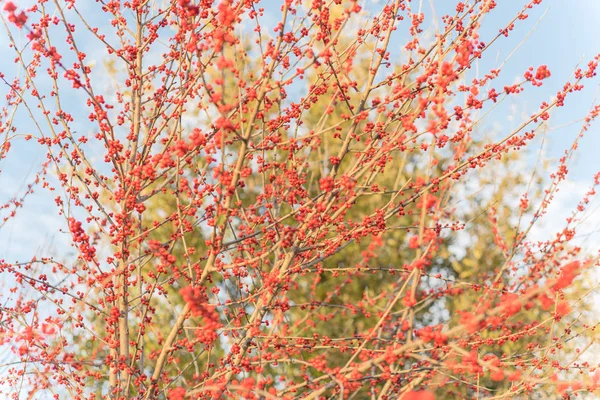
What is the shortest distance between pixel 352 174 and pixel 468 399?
945cm

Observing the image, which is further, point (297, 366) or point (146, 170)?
point (297, 366)

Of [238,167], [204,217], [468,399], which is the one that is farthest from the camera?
[468,399]

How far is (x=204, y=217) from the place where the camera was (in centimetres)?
478

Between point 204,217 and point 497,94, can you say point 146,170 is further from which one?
point 497,94

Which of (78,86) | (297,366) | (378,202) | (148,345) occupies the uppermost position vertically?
(378,202)

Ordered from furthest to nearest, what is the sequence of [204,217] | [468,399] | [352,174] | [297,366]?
[468,399] → [297,366] → [204,217] → [352,174]

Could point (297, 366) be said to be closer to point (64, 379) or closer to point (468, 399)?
point (468, 399)

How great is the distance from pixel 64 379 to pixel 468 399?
897 centimetres

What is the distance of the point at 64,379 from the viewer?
529 centimetres

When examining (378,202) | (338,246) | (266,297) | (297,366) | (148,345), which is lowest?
(266,297)

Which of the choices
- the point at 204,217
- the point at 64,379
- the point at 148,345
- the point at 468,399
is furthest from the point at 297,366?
the point at 204,217

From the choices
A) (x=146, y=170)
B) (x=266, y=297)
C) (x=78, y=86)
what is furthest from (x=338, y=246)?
(x=78, y=86)

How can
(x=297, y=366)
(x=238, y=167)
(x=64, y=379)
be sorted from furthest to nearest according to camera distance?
(x=297, y=366), (x=64, y=379), (x=238, y=167)

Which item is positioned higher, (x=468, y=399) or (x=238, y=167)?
(x=468, y=399)
